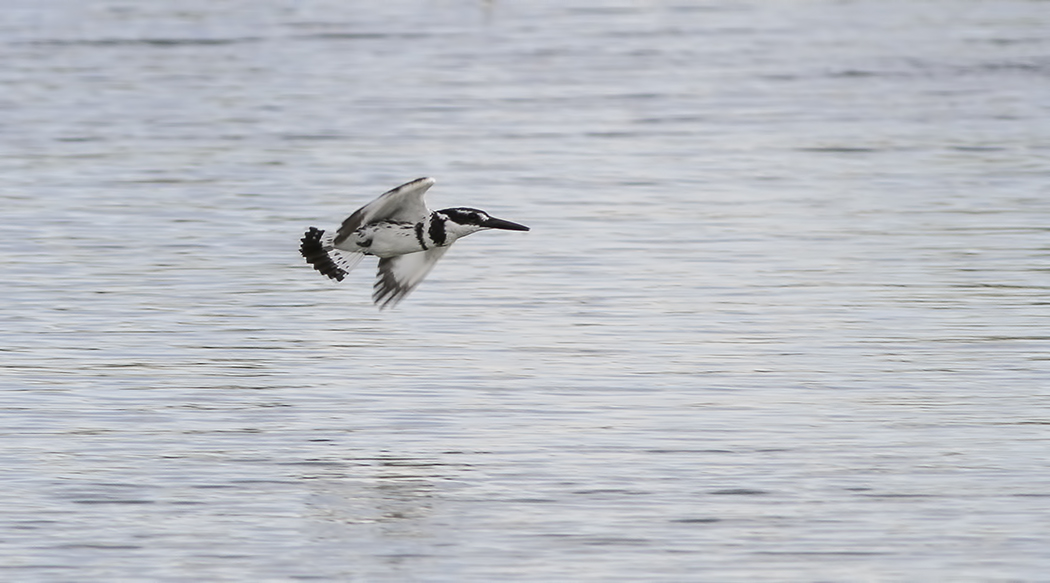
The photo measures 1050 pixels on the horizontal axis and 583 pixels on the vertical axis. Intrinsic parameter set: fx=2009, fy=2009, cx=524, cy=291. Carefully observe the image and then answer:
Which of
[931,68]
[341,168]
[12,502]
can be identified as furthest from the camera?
[931,68]

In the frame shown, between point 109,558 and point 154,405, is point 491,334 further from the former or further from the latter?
point 109,558

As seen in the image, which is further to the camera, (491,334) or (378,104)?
(378,104)

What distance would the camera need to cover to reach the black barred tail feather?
417 inches

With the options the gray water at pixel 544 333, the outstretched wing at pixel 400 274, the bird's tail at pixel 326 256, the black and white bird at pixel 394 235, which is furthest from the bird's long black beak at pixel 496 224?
the gray water at pixel 544 333

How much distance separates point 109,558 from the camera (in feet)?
26.8

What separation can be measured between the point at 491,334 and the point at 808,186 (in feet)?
20.9

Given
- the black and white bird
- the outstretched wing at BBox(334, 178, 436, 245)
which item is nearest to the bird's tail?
the black and white bird

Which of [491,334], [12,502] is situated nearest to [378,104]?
[491,334]

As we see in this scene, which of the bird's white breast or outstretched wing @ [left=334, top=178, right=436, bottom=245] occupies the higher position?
outstretched wing @ [left=334, top=178, right=436, bottom=245]

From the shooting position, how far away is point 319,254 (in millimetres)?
10625

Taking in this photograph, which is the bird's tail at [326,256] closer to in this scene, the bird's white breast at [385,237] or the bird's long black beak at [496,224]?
the bird's white breast at [385,237]

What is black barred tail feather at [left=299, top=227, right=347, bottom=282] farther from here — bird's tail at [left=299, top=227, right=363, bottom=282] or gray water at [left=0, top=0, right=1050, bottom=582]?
gray water at [left=0, top=0, right=1050, bottom=582]

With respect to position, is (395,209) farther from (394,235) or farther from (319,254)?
(319,254)

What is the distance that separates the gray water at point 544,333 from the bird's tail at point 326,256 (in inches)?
26.4
